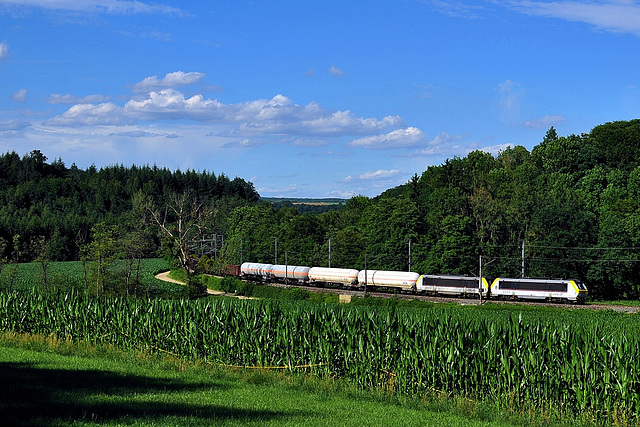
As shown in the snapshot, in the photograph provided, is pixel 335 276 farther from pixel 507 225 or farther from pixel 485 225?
pixel 507 225

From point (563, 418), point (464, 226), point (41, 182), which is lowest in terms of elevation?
point (563, 418)

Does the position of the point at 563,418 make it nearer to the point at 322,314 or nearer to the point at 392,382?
the point at 392,382

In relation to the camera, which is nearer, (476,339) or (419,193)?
(476,339)

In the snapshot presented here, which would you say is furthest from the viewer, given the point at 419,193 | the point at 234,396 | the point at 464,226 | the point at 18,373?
the point at 419,193

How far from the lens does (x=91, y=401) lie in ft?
53.8

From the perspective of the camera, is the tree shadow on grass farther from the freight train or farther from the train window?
the train window

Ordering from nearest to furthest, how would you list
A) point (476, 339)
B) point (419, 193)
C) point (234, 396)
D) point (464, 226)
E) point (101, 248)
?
point (234, 396)
point (476, 339)
point (101, 248)
point (464, 226)
point (419, 193)

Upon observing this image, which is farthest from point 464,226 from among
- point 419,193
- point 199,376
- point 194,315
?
point 199,376

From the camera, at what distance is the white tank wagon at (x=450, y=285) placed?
75125mm

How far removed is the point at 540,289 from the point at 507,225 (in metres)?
20.7

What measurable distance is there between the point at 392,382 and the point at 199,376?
6412mm

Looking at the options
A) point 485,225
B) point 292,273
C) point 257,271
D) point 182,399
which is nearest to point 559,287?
point 485,225

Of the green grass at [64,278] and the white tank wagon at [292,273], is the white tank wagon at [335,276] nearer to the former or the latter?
the white tank wagon at [292,273]

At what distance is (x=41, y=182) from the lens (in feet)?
585
